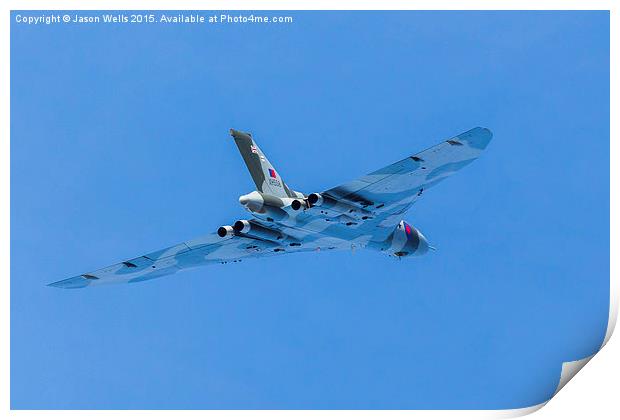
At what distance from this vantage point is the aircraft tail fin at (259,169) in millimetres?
20875

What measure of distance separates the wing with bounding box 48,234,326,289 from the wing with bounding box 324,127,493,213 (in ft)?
9.89

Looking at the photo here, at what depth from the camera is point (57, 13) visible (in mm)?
21062

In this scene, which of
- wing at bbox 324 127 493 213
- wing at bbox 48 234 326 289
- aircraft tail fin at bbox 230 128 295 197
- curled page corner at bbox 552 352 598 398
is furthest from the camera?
wing at bbox 48 234 326 289

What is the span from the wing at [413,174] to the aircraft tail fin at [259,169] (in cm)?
177

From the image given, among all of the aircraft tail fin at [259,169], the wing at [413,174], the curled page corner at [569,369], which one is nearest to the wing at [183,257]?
the aircraft tail fin at [259,169]

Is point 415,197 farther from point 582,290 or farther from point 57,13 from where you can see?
point 57,13

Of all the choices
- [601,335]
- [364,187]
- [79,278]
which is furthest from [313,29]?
[601,335]

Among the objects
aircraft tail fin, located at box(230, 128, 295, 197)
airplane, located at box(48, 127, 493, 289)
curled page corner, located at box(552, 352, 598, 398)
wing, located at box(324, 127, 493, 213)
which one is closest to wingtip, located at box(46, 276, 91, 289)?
airplane, located at box(48, 127, 493, 289)

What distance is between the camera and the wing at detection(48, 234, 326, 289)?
71.3ft

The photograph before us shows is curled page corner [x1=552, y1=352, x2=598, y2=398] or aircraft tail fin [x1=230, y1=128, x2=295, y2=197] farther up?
aircraft tail fin [x1=230, y1=128, x2=295, y2=197]

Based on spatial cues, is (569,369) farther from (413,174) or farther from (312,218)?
(312,218)

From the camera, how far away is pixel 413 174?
63.4 ft

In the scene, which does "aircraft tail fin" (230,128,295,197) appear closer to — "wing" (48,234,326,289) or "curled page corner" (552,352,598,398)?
"wing" (48,234,326,289)

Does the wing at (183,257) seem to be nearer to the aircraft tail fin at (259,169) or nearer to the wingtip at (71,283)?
the wingtip at (71,283)
